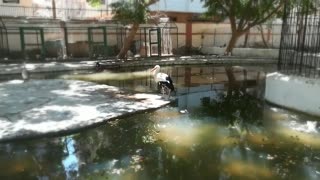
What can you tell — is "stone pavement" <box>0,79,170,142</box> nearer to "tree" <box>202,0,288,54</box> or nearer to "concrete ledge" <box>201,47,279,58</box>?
"tree" <box>202,0,288,54</box>

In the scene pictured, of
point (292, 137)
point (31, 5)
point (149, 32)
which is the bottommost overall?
point (292, 137)

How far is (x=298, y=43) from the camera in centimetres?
1092

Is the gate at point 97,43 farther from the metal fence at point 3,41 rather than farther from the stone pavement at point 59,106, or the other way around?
the stone pavement at point 59,106

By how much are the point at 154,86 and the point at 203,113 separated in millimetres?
4007

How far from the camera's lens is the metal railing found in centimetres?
2505

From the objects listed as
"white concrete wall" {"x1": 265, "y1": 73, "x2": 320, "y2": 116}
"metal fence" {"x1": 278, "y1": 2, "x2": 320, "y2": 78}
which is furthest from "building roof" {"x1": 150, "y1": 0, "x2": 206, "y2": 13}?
"white concrete wall" {"x1": 265, "y1": 73, "x2": 320, "y2": 116}

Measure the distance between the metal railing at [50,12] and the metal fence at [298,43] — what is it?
17.1 metres

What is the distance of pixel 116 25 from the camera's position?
25359 millimetres

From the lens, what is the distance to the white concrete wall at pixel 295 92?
9.41 metres

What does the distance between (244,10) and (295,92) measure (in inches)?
509

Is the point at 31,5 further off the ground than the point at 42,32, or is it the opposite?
the point at 31,5

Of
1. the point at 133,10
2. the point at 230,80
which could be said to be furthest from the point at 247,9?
the point at 230,80

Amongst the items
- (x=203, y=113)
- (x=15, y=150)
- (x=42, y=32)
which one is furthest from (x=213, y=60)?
(x=15, y=150)

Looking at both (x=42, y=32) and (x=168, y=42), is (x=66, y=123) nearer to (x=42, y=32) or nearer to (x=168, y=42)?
(x=42, y=32)
